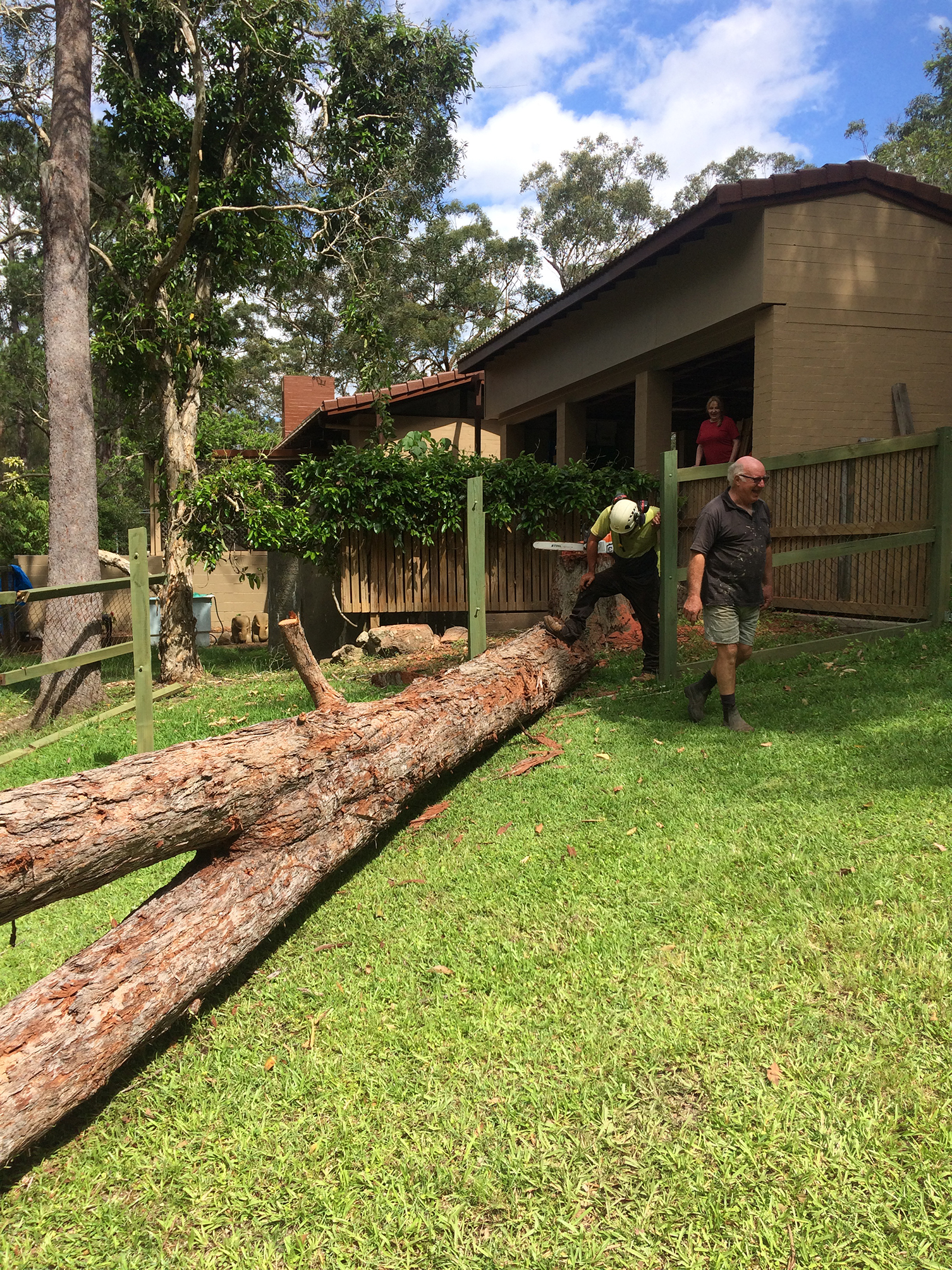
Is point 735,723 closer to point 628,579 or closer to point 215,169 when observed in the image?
point 628,579

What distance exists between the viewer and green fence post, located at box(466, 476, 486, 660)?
6.86 m

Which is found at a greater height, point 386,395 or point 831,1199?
point 386,395

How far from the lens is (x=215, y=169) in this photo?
38.5 ft

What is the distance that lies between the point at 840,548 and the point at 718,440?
381 centimetres

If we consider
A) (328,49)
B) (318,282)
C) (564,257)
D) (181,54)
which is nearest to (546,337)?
(318,282)

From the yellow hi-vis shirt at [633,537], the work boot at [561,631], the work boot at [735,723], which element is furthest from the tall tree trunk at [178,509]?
the work boot at [735,723]

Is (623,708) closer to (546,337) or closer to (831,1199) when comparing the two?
(831,1199)

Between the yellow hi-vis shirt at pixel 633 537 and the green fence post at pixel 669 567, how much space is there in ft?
0.37

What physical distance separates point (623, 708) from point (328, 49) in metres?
11.3

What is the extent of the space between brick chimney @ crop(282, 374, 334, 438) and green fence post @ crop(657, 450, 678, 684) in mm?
16640

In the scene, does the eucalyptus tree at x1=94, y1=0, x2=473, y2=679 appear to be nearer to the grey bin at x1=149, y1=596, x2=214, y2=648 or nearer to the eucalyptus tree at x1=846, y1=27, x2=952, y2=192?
the grey bin at x1=149, y1=596, x2=214, y2=648

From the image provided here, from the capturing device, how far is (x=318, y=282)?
14.0m

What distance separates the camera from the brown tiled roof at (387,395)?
14914mm

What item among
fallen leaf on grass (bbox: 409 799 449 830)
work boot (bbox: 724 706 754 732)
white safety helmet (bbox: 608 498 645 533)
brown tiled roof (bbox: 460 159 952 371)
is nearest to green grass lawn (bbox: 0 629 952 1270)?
fallen leaf on grass (bbox: 409 799 449 830)
